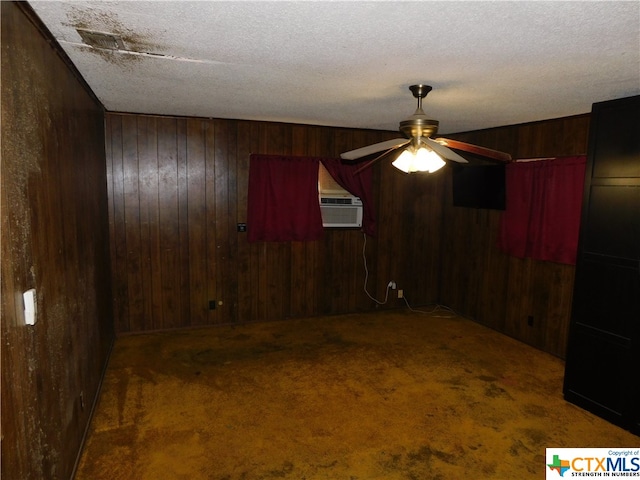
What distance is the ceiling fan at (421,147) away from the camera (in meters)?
2.81

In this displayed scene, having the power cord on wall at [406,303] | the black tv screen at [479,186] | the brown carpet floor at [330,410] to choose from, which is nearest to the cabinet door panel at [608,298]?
the brown carpet floor at [330,410]

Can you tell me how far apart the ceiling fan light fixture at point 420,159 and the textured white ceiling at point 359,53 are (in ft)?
1.56

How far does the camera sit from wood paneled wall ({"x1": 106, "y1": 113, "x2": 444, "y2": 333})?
14.7 feet

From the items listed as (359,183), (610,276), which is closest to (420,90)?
(610,276)

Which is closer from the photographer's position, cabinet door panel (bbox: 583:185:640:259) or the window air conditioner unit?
cabinet door panel (bbox: 583:185:640:259)

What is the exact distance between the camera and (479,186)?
5.07m

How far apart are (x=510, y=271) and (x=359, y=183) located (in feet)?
6.84

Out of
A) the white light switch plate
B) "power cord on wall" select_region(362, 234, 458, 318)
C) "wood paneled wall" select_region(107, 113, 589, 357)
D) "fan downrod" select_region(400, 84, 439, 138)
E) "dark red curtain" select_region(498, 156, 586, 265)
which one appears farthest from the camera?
"power cord on wall" select_region(362, 234, 458, 318)

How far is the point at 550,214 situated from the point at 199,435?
150 inches

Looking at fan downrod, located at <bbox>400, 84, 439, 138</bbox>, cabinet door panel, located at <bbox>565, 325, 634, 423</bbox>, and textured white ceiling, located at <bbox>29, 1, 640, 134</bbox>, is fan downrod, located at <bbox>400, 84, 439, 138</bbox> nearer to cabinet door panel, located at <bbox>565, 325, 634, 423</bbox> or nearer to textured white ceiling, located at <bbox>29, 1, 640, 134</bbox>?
textured white ceiling, located at <bbox>29, 1, 640, 134</bbox>

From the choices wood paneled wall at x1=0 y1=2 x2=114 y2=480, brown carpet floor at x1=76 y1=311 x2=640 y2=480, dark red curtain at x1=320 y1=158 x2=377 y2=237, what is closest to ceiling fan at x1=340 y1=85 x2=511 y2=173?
wood paneled wall at x1=0 y1=2 x2=114 y2=480

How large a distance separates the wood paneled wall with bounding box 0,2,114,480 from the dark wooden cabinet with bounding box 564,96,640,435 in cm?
361

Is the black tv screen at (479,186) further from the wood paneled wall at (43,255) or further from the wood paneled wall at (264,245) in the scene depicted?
the wood paneled wall at (43,255)

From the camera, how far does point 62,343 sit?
7.33 ft
